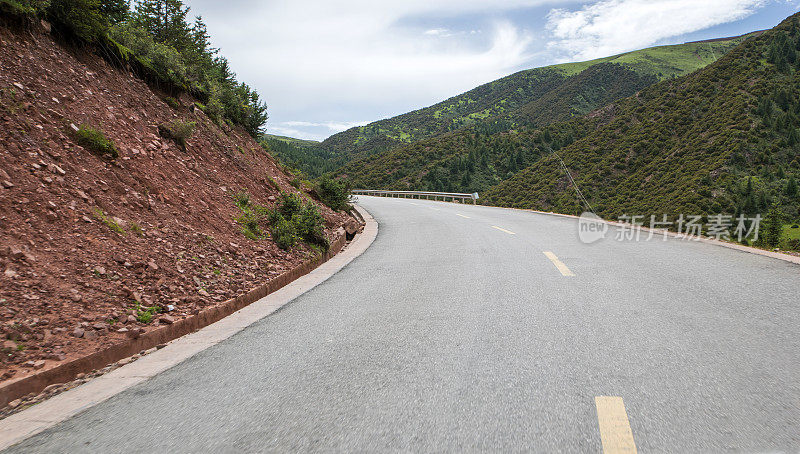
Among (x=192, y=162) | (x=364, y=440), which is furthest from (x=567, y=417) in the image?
(x=192, y=162)

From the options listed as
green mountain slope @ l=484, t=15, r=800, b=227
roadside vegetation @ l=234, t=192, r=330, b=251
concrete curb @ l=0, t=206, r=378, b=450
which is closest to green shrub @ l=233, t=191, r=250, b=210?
roadside vegetation @ l=234, t=192, r=330, b=251

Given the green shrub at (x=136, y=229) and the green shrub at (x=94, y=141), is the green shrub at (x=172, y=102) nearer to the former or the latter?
the green shrub at (x=94, y=141)

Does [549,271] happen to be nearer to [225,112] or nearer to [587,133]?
[225,112]

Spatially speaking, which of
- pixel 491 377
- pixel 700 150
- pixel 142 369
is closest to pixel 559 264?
pixel 491 377

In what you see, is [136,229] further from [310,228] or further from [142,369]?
[310,228]

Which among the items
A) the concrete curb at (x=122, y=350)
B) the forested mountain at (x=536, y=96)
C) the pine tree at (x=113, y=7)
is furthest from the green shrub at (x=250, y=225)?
the forested mountain at (x=536, y=96)

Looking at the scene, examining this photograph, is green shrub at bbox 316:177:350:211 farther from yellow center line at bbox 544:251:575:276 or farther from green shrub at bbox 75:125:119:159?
yellow center line at bbox 544:251:575:276

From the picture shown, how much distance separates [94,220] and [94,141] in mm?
1833

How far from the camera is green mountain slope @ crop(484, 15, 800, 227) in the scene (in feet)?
95.0

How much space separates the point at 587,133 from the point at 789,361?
67.9 metres

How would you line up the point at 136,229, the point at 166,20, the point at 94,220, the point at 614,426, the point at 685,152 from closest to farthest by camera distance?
the point at 614,426
the point at 94,220
the point at 136,229
the point at 166,20
the point at 685,152

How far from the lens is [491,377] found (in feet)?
9.32

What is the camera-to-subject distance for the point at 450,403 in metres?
2.51

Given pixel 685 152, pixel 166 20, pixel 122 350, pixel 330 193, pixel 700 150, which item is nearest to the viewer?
pixel 122 350
